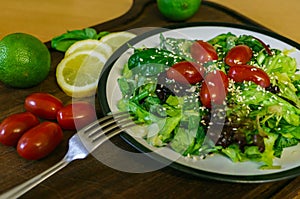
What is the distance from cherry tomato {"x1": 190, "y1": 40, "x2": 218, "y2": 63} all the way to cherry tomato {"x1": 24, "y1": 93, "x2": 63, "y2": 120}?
0.39 meters

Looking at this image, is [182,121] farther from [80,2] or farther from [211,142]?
[80,2]

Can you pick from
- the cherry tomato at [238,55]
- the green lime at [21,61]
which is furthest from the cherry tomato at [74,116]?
the cherry tomato at [238,55]

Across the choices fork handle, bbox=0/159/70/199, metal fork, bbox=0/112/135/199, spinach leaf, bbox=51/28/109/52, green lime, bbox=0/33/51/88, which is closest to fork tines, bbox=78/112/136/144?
metal fork, bbox=0/112/135/199

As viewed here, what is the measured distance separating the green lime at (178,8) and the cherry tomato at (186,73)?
0.43m

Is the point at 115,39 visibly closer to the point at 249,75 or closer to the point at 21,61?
the point at 21,61

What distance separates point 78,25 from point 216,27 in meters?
0.57

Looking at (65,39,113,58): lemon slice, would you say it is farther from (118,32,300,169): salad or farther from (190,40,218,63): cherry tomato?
(190,40,218,63): cherry tomato

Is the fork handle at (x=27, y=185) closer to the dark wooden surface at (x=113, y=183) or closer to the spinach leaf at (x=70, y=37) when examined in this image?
the dark wooden surface at (x=113, y=183)

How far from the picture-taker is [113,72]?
4.10 feet

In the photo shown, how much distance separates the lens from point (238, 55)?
1.24 m

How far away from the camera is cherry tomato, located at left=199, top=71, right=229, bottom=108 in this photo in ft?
3.54

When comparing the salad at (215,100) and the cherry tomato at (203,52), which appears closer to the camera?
the salad at (215,100)

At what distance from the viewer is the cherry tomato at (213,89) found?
108 cm

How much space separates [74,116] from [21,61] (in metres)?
0.22
